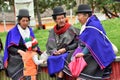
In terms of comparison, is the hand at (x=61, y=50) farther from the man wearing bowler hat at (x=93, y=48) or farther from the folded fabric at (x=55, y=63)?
the man wearing bowler hat at (x=93, y=48)

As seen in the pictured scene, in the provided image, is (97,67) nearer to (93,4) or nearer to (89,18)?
(89,18)

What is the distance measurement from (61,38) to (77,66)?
693 mm

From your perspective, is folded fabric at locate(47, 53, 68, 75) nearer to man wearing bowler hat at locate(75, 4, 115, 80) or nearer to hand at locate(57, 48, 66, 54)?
hand at locate(57, 48, 66, 54)

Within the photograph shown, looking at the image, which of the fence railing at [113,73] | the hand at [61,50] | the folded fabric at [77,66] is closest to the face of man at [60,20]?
the hand at [61,50]

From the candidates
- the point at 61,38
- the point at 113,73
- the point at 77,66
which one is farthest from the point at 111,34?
the point at 77,66

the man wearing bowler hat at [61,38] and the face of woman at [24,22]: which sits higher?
the face of woman at [24,22]

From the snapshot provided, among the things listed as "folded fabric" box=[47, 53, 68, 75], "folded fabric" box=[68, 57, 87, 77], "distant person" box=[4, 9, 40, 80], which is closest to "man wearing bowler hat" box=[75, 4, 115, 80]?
"folded fabric" box=[68, 57, 87, 77]

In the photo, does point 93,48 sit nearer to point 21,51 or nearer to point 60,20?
point 60,20

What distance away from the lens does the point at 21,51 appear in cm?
741

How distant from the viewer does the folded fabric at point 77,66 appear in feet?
21.9

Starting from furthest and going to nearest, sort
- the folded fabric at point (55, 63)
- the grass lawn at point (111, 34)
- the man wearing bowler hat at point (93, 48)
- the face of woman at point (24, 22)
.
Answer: the grass lawn at point (111, 34) < the face of woman at point (24, 22) < the folded fabric at point (55, 63) < the man wearing bowler hat at point (93, 48)

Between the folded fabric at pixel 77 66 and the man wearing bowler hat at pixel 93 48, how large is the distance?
6cm

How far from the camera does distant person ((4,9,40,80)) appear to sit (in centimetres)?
740

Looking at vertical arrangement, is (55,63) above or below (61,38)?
below
